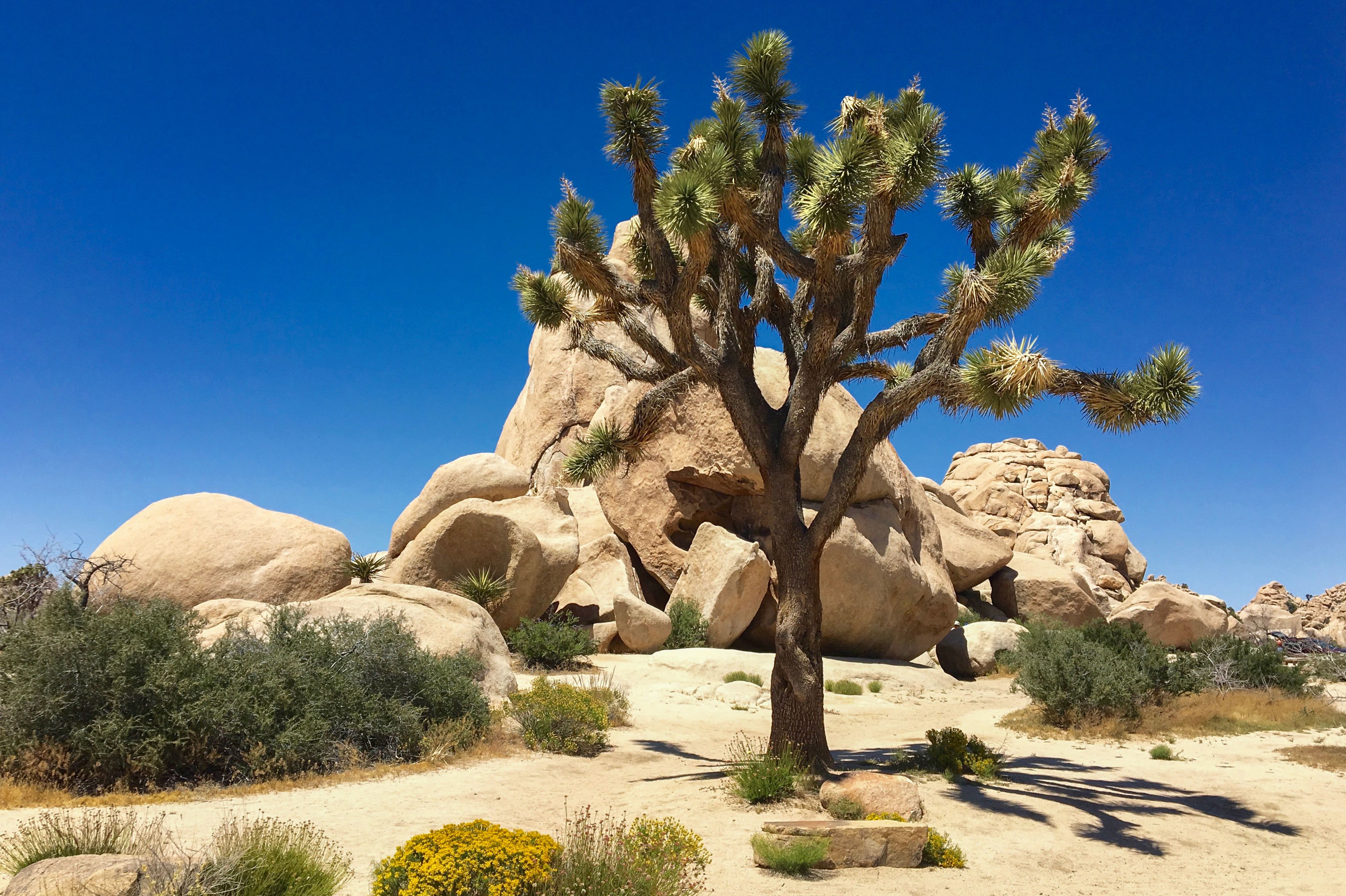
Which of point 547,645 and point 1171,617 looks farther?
point 1171,617

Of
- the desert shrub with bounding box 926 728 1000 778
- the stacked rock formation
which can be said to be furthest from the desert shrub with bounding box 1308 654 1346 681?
the stacked rock formation

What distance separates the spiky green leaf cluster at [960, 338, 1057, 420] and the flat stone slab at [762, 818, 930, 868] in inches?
151

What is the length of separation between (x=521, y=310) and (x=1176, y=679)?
1325cm

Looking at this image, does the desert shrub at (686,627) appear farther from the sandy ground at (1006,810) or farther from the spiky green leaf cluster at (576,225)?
the spiky green leaf cluster at (576,225)

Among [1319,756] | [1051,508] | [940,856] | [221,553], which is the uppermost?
[1051,508]

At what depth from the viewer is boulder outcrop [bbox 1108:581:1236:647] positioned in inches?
1007

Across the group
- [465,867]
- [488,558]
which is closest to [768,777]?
[465,867]

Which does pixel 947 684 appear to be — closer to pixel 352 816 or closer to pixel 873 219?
pixel 873 219

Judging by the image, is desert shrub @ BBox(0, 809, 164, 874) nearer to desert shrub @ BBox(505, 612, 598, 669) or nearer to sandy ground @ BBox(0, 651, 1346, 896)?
sandy ground @ BBox(0, 651, 1346, 896)

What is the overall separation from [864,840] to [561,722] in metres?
4.96

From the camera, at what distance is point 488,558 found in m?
17.4

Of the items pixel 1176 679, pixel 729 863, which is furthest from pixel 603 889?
pixel 1176 679

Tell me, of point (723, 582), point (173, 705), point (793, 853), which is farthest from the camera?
point (723, 582)

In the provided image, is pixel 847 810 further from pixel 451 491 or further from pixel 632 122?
pixel 451 491
